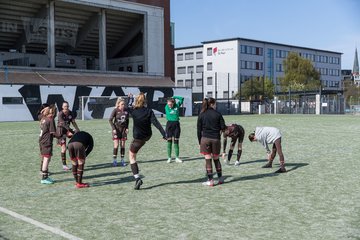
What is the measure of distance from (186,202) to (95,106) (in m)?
38.3

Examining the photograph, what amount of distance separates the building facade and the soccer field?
8063 centimetres

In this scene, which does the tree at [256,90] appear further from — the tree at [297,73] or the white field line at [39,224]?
the white field line at [39,224]

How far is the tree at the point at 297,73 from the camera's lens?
79.1m

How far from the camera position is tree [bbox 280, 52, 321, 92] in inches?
3115

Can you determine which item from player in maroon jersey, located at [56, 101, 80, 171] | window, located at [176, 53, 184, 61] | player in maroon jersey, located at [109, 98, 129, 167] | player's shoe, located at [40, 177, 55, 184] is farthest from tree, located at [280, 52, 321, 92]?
player's shoe, located at [40, 177, 55, 184]

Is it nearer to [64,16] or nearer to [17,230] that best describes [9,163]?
[17,230]

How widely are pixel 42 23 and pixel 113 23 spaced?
9116mm

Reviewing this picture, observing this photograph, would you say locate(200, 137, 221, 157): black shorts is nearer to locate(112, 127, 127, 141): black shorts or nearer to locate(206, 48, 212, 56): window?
locate(112, 127, 127, 141): black shorts

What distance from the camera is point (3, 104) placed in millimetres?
39344

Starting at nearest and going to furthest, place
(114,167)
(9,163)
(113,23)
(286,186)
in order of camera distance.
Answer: (286,186), (114,167), (9,163), (113,23)

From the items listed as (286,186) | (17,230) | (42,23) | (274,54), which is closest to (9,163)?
(17,230)

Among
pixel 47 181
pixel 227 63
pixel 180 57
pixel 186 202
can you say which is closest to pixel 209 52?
pixel 227 63

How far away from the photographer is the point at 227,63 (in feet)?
337

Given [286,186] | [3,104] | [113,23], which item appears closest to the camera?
[286,186]
